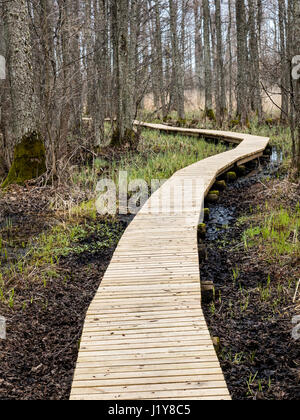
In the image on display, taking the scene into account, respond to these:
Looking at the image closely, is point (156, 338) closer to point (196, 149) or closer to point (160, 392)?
point (160, 392)

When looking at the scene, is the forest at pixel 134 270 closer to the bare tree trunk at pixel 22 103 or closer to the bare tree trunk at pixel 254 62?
the bare tree trunk at pixel 22 103

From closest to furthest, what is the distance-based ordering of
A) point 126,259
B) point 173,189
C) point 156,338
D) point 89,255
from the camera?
1. point 156,338
2. point 126,259
3. point 89,255
4. point 173,189

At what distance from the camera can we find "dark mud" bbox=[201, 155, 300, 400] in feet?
11.0

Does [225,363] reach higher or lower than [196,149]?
lower

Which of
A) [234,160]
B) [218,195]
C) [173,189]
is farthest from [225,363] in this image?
[234,160]

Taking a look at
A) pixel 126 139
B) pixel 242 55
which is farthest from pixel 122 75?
pixel 242 55

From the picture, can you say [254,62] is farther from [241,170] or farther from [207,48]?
[241,170]

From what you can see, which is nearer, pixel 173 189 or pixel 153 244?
pixel 153 244

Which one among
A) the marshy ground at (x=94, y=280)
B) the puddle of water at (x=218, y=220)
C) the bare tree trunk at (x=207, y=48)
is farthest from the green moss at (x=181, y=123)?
the puddle of water at (x=218, y=220)

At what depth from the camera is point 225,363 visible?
11.9 feet

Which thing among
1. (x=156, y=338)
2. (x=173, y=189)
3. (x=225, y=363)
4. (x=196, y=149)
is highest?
(x=196, y=149)

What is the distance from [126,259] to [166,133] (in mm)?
12827

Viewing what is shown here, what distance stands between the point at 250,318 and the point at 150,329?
1.29 m
